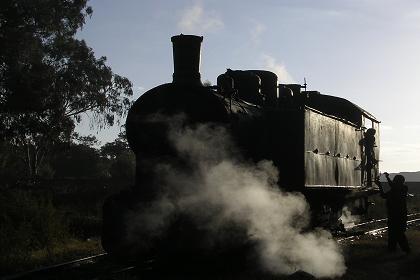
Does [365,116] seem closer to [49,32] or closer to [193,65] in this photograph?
[193,65]

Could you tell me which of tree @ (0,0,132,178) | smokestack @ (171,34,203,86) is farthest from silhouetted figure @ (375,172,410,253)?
tree @ (0,0,132,178)

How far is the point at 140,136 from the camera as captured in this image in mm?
8461

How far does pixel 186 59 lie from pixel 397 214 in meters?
5.23

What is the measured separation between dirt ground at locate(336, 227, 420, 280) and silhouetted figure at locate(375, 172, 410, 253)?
0.19 metres

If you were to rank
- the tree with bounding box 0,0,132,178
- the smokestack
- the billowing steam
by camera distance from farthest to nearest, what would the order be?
1. the tree with bounding box 0,0,132,178
2. the smokestack
3. the billowing steam

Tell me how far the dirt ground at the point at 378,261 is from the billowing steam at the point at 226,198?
33 cm

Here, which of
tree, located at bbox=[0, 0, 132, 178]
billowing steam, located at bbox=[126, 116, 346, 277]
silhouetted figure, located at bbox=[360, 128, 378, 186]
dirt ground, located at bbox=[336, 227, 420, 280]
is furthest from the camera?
tree, located at bbox=[0, 0, 132, 178]

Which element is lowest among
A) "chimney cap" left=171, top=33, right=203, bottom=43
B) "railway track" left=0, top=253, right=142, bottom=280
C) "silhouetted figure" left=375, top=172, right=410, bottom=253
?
"railway track" left=0, top=253, right=142, bottom=280

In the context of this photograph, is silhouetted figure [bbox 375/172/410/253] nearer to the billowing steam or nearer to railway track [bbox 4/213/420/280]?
the billowing steam

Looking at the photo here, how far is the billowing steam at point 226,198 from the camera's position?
7871 millimetres

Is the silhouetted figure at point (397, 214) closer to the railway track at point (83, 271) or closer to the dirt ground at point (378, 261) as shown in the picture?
the dirt ground at point (378, 261)

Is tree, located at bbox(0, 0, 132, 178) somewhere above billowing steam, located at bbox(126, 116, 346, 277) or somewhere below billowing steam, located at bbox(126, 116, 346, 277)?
above

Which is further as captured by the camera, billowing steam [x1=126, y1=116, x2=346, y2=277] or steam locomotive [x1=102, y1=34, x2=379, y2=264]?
steam locomotive [x1=102, y1=34, x2=379, y2=264]

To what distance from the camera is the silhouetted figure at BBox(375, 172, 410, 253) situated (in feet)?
36.3
